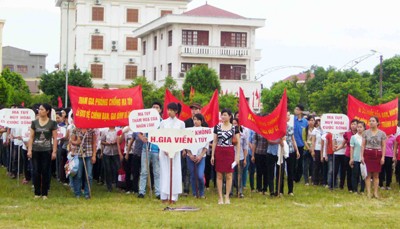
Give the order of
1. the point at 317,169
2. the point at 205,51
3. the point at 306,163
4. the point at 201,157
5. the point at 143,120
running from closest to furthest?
the point at 143,120 < the point at 201,157 < the point at 317,169 < the point at 306,163 < the point at 205,51

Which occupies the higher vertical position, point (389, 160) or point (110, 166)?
point (389, 160)

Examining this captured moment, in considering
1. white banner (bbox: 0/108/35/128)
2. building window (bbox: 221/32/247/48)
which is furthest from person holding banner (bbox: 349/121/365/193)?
building window (bbox: 221/32/247/48)

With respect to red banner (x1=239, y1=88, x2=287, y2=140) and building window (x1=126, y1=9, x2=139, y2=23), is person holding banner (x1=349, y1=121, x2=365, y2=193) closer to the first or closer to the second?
red banner (x1=239, y1=88, x2=287, y2=140)

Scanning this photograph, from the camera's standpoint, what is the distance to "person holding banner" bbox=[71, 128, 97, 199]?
17.8 m

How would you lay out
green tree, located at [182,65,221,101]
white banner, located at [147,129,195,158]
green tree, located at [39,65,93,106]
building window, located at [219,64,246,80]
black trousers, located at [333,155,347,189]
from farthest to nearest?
1. green tree, located at [39,65,93,106]
2. building window, located at [219,64,246,80]
3. green tree, located at [182,65,221,101]
4. black trousers, located at [333,155,347,189]
5. white banner, located at [147,129,195,158]

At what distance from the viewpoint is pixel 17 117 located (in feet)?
67.7

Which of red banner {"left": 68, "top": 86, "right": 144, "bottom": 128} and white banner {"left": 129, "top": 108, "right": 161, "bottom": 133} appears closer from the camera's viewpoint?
white banner {"left": 129, "top": 108, "right": 161, "bottom": 133}

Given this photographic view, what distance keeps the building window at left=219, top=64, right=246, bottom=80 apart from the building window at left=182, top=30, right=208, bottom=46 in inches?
107

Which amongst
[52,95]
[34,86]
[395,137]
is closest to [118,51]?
[52,95]

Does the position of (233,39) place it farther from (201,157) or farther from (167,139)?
(167,139)

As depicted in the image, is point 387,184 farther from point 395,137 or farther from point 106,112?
point 106,112

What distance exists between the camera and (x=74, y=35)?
8925 centimetres

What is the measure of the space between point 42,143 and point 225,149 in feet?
12.7

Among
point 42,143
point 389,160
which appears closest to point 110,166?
point 42,143
